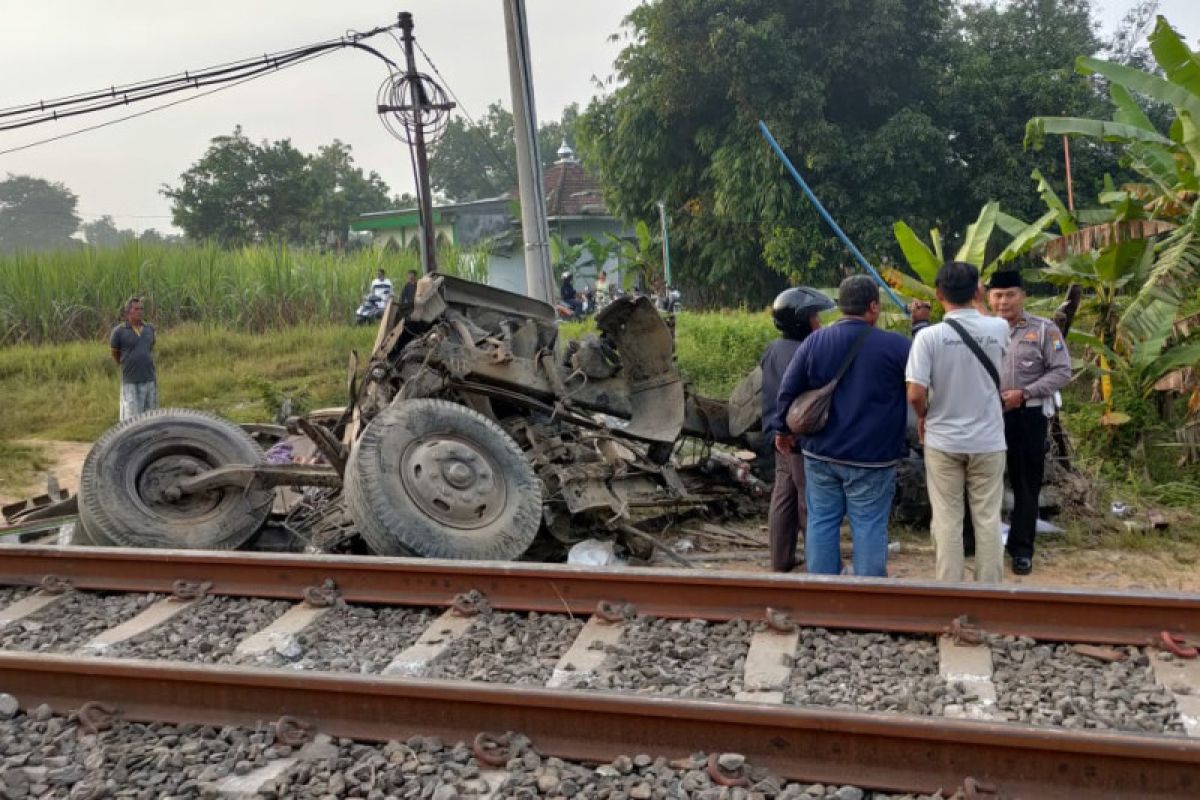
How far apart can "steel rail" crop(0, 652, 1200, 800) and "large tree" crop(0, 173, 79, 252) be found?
3357 inches

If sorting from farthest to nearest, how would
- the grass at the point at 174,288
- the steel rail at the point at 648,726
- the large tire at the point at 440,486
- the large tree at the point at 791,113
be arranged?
the large tree at the point at 791,113, the grass at the point at 174,288, the large tire at the point at 440,486, the steel rail at the point at 648,726

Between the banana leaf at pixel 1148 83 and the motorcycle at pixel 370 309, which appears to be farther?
the motorcycle at pixel 370 309

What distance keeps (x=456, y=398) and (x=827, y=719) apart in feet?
14.4

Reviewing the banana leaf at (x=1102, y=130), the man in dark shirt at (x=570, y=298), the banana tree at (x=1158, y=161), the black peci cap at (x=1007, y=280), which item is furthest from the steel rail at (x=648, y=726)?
the man in dark shirt at (x=570, y=298)

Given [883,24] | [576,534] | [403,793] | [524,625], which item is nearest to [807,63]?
[883,24]

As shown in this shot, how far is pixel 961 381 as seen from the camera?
507 centimetres

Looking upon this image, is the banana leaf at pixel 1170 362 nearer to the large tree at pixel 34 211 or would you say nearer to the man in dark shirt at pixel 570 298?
the man in dark shirt at pixel 570 298

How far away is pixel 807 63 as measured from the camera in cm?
2228

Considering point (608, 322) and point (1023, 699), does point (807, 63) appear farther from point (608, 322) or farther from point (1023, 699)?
point (1023, 699)

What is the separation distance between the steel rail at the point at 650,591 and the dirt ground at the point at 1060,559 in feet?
5.93

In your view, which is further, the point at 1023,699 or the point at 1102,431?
the point at 1102,431

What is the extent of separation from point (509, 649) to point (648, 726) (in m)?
1.11

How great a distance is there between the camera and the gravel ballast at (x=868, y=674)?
3.72 m

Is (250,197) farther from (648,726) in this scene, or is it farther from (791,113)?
(648,726)
